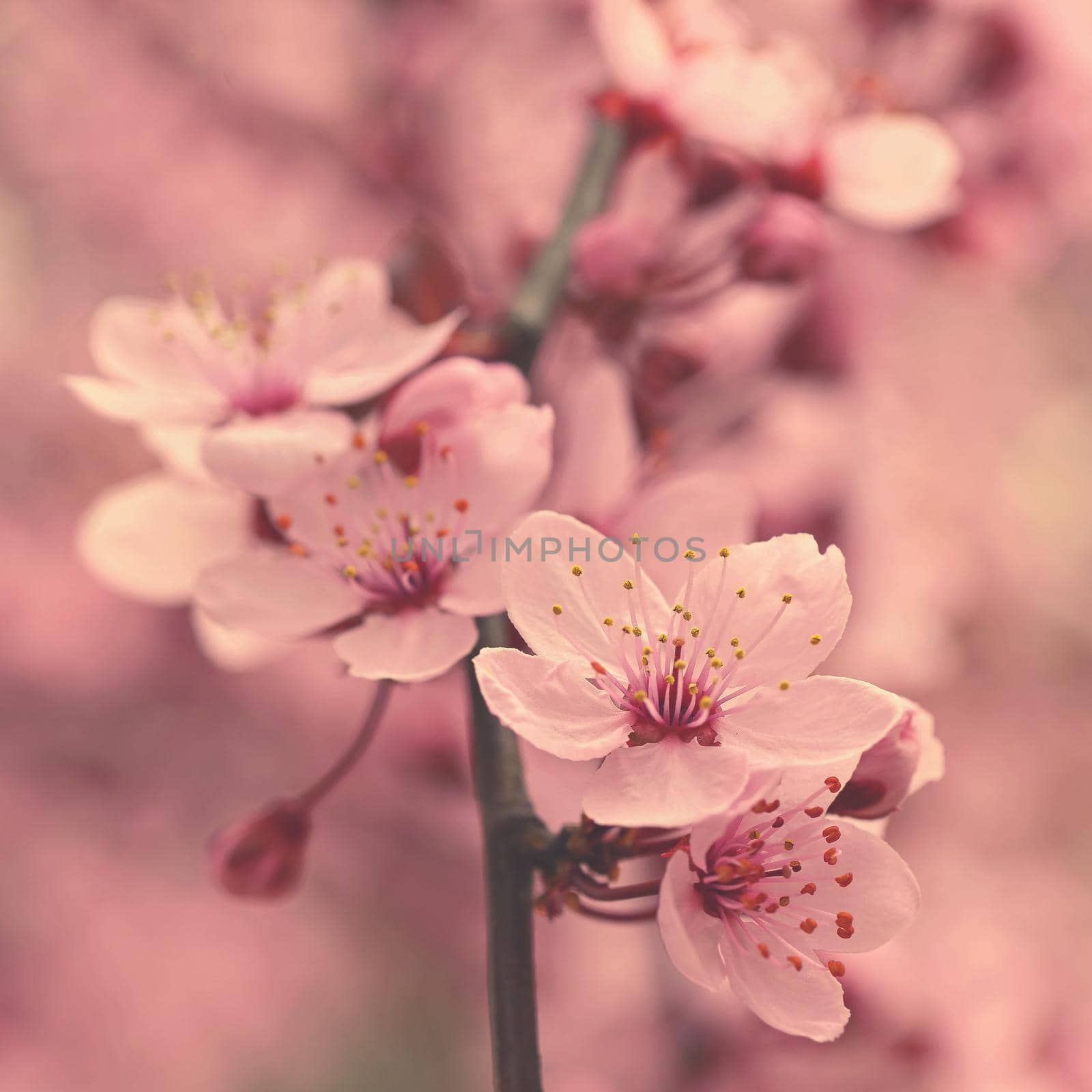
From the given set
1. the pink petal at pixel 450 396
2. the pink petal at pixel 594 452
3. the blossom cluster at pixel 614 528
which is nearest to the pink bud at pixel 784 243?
the blossom cluster at pixel 614 528

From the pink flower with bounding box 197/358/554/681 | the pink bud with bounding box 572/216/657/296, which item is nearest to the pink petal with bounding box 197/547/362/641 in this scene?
the pink flower with bounding box 197/358/554/681

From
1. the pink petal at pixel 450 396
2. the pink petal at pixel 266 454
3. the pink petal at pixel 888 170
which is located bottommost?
the pink petal at pixel 266 454

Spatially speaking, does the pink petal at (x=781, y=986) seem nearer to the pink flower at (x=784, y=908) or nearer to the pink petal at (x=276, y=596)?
the pink flower at (x=784, y=908)

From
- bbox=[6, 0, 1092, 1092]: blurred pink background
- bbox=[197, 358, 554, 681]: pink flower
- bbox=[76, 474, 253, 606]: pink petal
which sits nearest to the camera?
bbox=[197, 358, 554, 681]: pink flower

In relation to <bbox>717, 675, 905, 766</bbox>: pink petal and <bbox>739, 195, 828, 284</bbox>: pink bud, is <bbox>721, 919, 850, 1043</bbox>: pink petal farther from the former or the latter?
<bbox>739, 195, 828, 284</bbox>: pink bud

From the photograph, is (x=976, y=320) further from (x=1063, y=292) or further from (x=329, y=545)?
(x=329, y=545)

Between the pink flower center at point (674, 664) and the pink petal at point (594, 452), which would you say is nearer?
the pink flower center at point (674, 664)

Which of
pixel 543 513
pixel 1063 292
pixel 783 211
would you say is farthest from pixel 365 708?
pixel 1063 292
